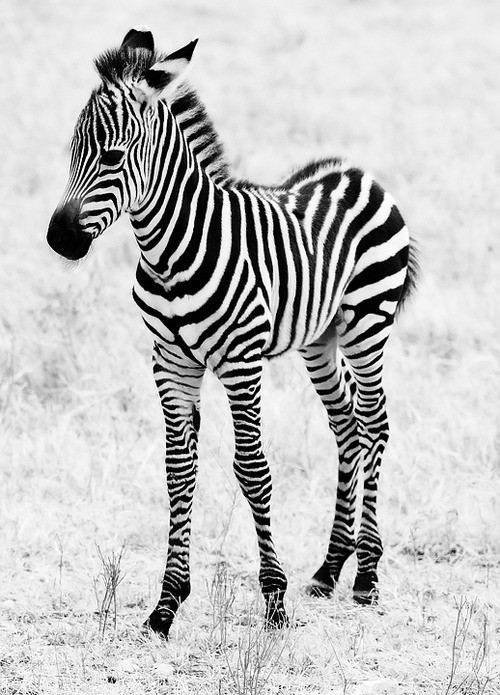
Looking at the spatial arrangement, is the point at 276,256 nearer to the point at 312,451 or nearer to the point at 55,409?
the point at 312,451

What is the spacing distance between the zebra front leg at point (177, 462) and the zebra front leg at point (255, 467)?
0.24m

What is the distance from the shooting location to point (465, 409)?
7617mm

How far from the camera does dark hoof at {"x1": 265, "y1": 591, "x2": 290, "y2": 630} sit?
4898 mm

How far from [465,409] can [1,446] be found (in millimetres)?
3465

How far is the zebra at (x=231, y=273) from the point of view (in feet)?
14.4

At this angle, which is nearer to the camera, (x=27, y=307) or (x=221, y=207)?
(x=221, y=207)

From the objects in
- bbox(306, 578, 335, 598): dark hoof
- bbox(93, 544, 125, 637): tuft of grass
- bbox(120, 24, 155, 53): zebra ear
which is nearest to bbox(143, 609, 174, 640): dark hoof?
bbox(93, 544, 125, 637): tuft of grass

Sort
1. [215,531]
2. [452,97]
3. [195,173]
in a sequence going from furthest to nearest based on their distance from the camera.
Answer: [452,97] → [215,531] → [195,173]

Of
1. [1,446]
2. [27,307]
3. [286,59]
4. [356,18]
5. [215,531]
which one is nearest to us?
[215,531]

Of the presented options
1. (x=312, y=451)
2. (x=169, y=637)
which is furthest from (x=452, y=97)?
(x=169, y=637)

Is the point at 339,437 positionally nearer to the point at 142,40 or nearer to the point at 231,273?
the point at 231,273

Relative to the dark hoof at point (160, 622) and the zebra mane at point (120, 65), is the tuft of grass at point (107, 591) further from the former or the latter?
the zebra mane at point (120, 65)

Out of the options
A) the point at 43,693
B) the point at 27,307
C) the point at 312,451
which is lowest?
the point at 43,693

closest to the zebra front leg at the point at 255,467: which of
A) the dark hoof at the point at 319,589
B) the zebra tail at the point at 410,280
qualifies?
the dark hoof at the point at 319,589
